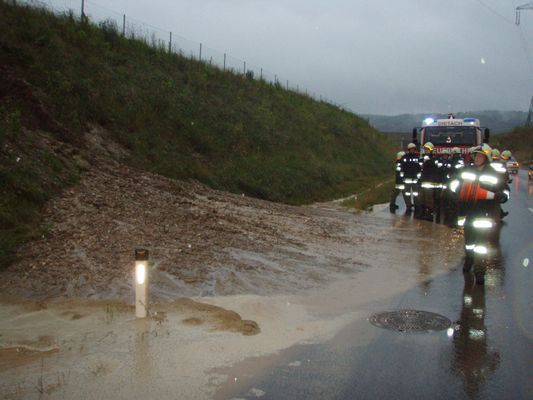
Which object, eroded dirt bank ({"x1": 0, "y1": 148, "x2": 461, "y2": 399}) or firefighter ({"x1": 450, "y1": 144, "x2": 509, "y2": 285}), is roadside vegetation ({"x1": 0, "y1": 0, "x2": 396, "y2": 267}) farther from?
firefighter ({"x1": 450, "y1": 144, "x2": 509, "y2": 285})

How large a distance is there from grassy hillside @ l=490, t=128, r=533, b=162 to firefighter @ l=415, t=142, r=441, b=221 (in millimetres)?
91416

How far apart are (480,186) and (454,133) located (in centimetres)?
1197

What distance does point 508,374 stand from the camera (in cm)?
467

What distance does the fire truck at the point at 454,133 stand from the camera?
1908cm

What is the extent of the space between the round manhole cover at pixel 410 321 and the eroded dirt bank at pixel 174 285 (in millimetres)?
281

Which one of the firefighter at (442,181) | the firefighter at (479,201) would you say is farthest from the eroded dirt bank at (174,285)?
the firefighter at (442,181)

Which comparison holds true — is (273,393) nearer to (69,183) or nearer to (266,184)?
(69,183)

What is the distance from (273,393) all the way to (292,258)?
5.13 metres

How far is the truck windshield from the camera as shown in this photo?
62.6 feet

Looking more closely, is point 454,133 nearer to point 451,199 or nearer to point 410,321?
point 451,199

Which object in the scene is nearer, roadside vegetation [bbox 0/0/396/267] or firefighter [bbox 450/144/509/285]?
firefighter [bbox 450/144/509/285]

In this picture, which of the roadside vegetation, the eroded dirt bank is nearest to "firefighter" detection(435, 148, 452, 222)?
the eroded dirt bank

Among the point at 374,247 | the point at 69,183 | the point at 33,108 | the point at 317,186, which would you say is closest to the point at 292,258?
the point at 374,247

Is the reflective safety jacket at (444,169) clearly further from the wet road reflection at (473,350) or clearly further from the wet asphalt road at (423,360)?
the wet road reflection at (473,350)
